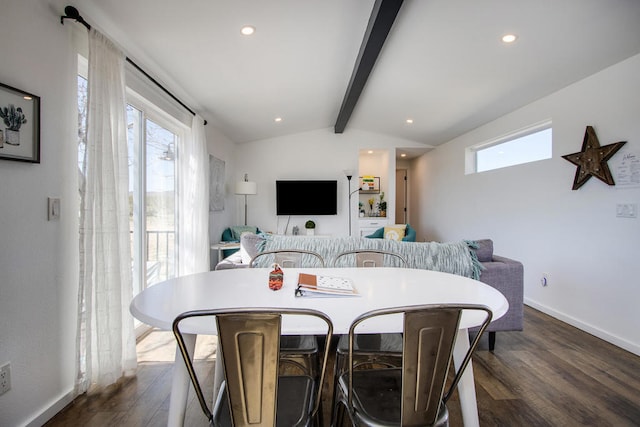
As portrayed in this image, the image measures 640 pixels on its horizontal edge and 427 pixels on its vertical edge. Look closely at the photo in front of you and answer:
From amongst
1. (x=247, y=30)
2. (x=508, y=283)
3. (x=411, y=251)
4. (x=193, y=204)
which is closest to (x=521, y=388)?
(x=508, y=283)

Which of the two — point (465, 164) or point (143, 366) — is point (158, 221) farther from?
point (465, 164)

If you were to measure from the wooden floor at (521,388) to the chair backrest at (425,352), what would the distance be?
0.85 m

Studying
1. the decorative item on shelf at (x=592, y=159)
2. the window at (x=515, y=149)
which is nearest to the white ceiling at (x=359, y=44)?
the window at (x=515, y=149)

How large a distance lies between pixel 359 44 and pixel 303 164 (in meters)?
3.14

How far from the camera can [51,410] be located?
60.3 inches

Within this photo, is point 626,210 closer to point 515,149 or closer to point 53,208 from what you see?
point 515,149

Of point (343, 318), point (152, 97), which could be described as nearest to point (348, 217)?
point (152, 97)

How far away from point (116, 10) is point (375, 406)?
2.50m

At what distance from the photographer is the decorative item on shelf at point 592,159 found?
8.02 feet

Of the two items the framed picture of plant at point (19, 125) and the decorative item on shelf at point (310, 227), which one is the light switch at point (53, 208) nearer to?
the framed picture of plant at point (19, 125)

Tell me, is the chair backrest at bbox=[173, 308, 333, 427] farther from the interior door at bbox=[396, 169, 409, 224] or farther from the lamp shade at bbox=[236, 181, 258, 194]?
the interior door at bbox=[396, 169, 409, 224]

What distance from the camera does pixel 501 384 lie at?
1831 millimetres

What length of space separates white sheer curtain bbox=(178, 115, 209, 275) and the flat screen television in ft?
6.96

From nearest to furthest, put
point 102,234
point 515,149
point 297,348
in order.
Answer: point 297,348 < point 102,234 < point 515,149
